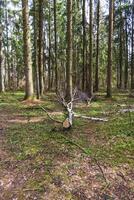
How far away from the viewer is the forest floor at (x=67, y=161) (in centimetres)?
652

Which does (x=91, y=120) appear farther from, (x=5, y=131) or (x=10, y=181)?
(x=10, y=181)

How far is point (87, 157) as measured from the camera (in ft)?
26.1

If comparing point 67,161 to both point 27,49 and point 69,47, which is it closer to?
point 69,47

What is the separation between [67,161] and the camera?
7.66 metres

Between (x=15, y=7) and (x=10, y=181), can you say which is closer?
(x=10, y=181)

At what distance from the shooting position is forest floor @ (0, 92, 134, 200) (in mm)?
6520

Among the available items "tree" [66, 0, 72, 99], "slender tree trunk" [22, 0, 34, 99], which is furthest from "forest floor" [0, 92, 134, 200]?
"slender tree trunk" [22, 0, 34, 99]

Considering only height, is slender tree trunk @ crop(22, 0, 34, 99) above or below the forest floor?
above

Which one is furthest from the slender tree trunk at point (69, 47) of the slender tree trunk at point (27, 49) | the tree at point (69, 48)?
the slender tree trunk at point (27, 49)

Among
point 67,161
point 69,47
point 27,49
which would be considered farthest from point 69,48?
point 67,161

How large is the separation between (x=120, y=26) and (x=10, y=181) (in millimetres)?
34212

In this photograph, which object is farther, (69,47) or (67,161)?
(69,47)

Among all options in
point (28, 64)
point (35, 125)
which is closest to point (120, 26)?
point (28, 64)

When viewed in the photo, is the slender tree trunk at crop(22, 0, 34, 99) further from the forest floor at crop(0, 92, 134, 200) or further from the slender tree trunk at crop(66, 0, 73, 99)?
the forest floor at crop(0, 92, 134, 200)
